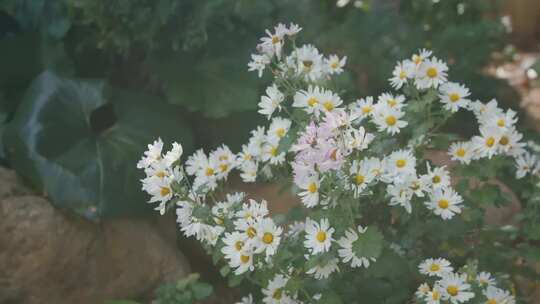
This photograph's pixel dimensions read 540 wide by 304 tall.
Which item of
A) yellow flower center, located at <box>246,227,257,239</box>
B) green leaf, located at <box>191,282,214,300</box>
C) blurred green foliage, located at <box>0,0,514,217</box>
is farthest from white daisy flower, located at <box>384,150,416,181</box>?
blurred green foliage, located at <box>0,0,514,217</box>

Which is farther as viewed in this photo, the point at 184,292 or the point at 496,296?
the point at 184,292

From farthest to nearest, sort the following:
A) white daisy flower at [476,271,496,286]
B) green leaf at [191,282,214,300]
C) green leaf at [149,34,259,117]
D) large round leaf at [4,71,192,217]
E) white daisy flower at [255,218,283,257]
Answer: green leaf at [149,34,259,117] < large round leaf at [4,71,192,217] < green leaf at [191,282,214,300] < white daisy flower at [476,271,496,286] < white daisy flower at [255,218,283,257]

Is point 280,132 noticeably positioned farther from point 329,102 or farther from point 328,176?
point 328,176

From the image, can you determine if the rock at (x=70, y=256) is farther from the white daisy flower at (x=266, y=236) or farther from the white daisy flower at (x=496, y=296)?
the white daisy flower at (x=496, y=296)

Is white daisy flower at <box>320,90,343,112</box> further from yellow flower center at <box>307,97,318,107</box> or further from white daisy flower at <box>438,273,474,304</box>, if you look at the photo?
white daisy flower at <box>438,273,474,304</box>

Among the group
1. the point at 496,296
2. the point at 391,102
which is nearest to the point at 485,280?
the point at 496,296

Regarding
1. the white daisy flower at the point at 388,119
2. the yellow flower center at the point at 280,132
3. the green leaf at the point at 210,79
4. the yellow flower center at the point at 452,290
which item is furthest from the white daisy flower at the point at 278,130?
the green leaf at the point at 210,79
